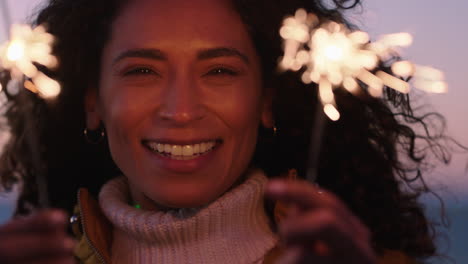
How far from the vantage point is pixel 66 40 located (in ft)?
8.95

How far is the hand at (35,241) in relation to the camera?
1.33 meters

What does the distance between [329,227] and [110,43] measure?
4.66 feet

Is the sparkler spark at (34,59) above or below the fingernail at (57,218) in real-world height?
above

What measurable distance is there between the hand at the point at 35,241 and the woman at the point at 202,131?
870 mm

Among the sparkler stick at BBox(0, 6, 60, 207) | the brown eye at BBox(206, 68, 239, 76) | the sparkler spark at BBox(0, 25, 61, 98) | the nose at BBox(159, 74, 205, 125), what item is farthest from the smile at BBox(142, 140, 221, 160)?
the sparkler spark at BBox(0, 25, 61, 98)

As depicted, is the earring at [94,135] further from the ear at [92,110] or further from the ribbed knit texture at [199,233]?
the ribbed knit texture at [199,233]

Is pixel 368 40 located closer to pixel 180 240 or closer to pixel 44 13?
pixel 180 240

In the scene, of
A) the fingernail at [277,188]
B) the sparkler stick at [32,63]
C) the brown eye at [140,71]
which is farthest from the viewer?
the sparkler stick at [32,63]

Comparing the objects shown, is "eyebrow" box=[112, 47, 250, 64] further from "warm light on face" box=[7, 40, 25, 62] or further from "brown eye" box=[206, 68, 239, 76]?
"warm light on face" box=[7, 40, 25, 62]

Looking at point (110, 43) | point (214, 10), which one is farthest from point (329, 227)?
point (110, 43)

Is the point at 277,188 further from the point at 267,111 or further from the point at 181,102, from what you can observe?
the point at 267,111

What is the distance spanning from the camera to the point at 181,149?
Answer: 91.3 inches

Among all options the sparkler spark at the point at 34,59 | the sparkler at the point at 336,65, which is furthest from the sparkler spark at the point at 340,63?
the sparkler spark at the point at 34,59

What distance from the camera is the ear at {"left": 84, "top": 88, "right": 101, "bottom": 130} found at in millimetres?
2662
